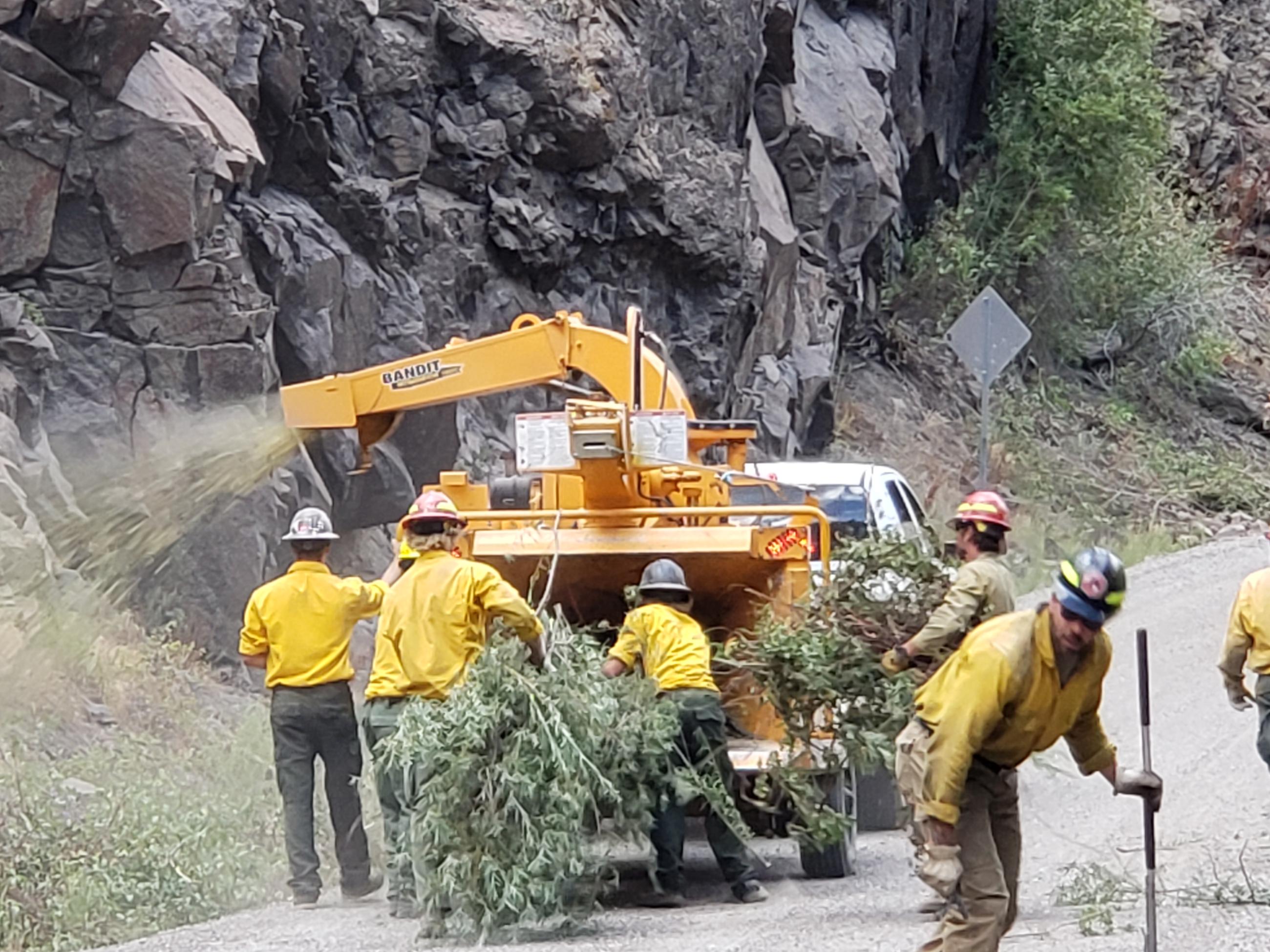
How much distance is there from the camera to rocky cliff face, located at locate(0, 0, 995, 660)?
15695mm

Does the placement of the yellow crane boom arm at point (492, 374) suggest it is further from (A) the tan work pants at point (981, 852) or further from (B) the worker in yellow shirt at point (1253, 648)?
(A) the tan work pants at point (981, 852)

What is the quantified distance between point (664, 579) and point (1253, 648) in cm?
287

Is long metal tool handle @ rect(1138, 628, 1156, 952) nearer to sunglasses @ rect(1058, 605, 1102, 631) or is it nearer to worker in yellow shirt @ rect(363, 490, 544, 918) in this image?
sunglasses @ rect(1058, 605, 1102, 631)

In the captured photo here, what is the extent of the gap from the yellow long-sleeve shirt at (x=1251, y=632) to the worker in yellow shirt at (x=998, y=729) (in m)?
2.82

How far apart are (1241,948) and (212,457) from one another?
403 inches

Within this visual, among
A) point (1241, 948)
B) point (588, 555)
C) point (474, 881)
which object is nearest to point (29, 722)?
point (588, 555)

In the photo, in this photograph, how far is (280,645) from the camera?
1058 cm

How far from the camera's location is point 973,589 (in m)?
8.53

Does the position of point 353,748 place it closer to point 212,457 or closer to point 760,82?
point 212,457

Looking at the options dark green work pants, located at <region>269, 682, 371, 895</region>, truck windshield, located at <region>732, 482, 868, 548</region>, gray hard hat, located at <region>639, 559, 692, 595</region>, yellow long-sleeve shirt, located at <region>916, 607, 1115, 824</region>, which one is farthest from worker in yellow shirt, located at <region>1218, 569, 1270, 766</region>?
dark green work pants, located at <region>269, 682, 371, 895</region>

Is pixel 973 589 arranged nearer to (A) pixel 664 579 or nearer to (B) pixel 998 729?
(B) pixel 998 729

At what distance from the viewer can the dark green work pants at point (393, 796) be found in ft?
31.8

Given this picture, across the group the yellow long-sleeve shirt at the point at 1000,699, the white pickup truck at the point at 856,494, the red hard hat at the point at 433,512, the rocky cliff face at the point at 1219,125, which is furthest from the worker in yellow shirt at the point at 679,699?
the rocky cliff face at the point at 1219,125

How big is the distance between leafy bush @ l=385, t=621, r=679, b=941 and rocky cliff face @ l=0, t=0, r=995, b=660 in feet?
19.6
